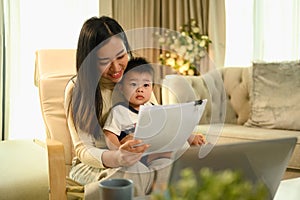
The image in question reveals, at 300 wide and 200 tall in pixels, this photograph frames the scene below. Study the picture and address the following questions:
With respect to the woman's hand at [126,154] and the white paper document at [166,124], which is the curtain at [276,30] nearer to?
the white paper document at [166,124]

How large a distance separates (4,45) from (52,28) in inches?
19.5

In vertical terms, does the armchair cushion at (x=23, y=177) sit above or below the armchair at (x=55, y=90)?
below

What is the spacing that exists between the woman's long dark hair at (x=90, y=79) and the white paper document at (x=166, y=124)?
0.95 ft

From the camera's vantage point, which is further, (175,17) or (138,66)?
(175,17)

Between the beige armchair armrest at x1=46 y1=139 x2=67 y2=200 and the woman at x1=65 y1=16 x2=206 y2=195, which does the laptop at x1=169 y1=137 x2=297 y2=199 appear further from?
the beige armchair armrest at x1=46 y1=139 x2=67 y2=200

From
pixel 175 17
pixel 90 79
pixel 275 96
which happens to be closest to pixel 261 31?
pixel 175 17

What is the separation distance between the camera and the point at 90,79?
1949 mm

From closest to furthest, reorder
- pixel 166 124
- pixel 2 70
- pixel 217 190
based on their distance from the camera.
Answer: pixel 217 190 → pixel 166 124 → pixel 2 70

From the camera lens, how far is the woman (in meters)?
1.85

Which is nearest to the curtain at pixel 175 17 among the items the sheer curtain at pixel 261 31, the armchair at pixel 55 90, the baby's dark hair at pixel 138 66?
the sheer curtain at pixel 261 31

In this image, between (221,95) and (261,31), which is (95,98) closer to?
(221,95)

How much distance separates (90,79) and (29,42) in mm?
2049

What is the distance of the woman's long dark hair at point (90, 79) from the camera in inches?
75.7

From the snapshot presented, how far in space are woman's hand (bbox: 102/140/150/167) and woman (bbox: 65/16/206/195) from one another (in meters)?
0.02
